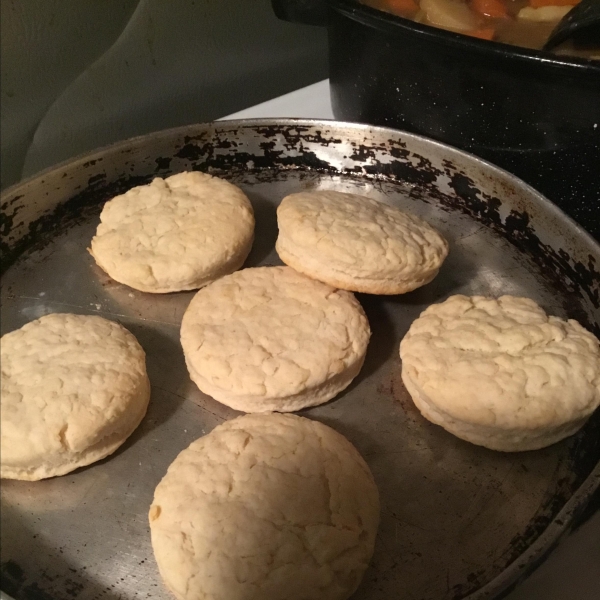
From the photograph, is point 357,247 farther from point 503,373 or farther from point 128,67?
point 128,67

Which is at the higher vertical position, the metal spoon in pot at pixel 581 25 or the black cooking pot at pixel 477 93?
the metal spoon in pot at pixel 581 25

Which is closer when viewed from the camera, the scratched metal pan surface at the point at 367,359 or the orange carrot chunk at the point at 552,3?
the scratched metal pan surface at the point at 367,359

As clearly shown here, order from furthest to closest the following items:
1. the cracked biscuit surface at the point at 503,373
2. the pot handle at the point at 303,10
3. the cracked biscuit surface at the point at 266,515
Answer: the pot handle at the point at 303,10 → the cracked biscuit surface at the point at 503,373 → the cracked biscuit surface at the point at 266,515

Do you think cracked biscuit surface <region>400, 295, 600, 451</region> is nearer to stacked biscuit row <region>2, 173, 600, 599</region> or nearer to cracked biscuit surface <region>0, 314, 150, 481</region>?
stacked biscuit row <region>2, 173, 600, 599</region>

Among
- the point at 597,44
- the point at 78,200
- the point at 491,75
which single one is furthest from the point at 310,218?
the point at 597,44

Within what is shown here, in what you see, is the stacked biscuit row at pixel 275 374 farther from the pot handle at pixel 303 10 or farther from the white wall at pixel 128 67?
the pot handle at pixel 303 10

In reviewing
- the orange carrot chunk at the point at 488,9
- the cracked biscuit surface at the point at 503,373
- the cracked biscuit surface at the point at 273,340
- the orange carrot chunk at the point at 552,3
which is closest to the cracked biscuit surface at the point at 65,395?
the cracked biscuit surface at the point at 273,340

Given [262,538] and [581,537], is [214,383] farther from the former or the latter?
[581,537]

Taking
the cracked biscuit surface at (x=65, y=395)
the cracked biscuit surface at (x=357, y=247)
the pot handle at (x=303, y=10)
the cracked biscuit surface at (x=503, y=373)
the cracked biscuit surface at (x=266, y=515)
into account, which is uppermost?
the pot handle at (x=303, y=10)
